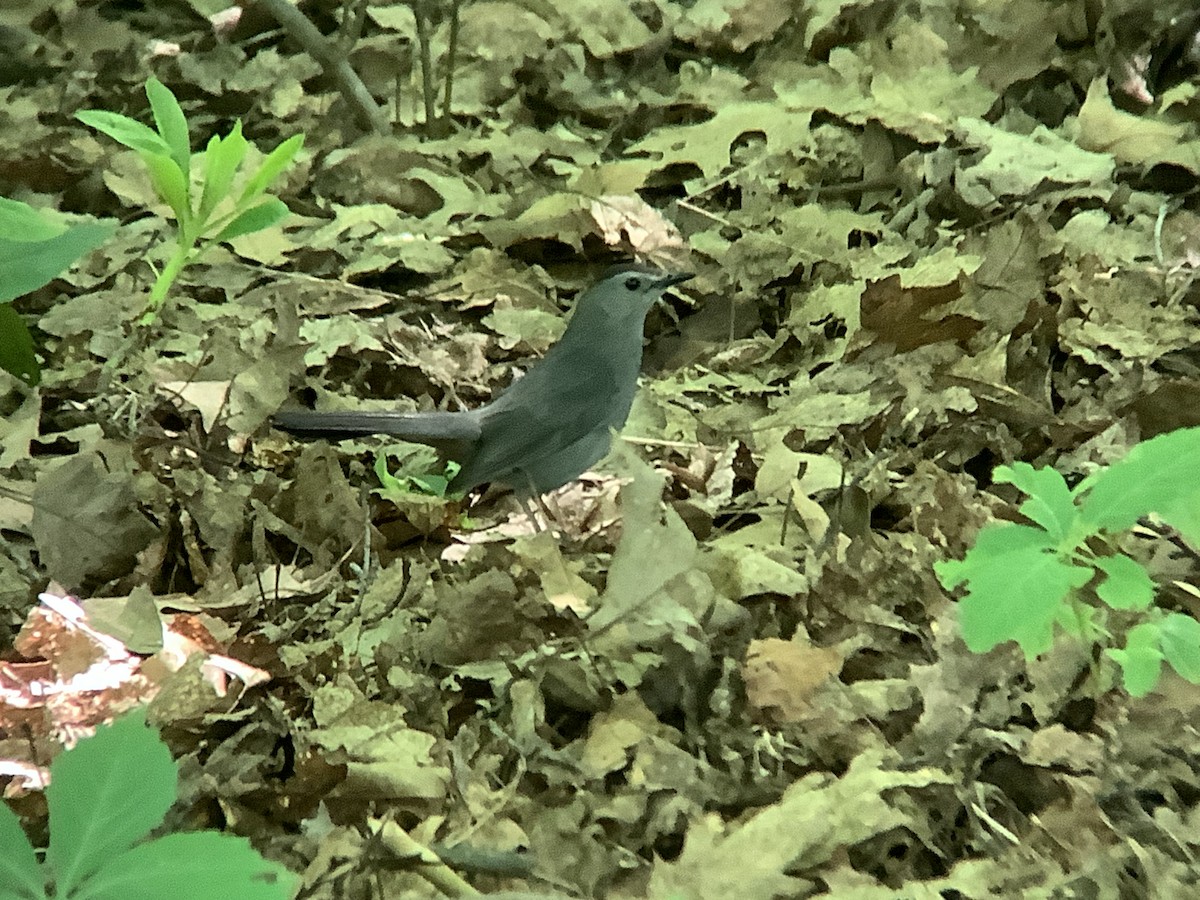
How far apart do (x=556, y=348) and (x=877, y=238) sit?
1.12 metres

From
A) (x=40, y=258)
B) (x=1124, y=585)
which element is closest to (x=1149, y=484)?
(x=1124, y=585)

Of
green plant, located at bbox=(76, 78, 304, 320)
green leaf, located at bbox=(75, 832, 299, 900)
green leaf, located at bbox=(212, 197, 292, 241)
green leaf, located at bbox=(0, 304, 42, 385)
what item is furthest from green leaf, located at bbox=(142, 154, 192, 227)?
green leaf, located at bbox=(75, 832, 299, 900)

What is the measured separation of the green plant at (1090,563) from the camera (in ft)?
4.74

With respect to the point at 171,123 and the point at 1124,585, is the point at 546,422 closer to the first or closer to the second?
the point at 171,123

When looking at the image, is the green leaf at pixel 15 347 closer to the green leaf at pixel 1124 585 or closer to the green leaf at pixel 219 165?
the green leaf at pixel 219 165

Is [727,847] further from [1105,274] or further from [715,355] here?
[1105,274]

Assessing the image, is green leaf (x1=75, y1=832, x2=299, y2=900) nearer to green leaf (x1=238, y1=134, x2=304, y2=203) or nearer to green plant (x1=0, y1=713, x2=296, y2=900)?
green plant (x1=0, y1=713, x2=296, y2=900)

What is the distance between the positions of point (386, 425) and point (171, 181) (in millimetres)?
883

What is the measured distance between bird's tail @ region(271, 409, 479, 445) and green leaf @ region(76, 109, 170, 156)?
805 mm

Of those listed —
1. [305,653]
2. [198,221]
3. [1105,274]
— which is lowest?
[305,653]

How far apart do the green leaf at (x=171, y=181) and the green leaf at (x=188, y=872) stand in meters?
2.03

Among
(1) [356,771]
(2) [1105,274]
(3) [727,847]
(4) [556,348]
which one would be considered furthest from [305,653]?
(2) [1105,274]

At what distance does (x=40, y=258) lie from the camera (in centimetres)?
171

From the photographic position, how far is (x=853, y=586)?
1991 mm
